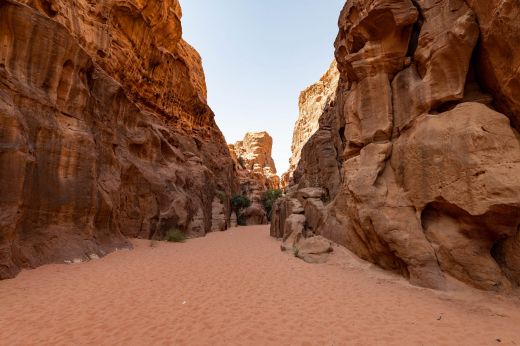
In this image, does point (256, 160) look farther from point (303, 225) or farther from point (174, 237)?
point (174, 237)

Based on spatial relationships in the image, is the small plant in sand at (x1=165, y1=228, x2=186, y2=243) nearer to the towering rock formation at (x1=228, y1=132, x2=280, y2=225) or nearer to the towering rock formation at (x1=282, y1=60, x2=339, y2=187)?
the towering rock formation at (x1=282, y1=60, x2=339, y2=187)

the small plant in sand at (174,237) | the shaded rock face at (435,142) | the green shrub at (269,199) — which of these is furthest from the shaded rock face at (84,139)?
the green shrub at (269,199)

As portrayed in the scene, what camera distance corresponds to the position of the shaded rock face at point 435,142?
7.14 metres

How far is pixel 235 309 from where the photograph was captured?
5.98 meters

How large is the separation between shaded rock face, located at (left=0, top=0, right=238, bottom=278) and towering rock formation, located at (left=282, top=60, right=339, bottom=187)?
3032cm

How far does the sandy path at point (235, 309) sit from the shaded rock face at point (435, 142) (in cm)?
145

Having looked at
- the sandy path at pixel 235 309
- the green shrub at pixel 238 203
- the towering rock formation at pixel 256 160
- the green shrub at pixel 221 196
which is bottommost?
the sandy path at pixel 235 309

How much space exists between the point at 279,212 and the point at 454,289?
15247 mm

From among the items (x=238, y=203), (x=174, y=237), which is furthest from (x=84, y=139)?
(x=238, y=203)

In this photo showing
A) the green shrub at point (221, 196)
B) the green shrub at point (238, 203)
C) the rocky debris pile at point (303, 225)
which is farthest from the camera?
the green shrub at point (238, 203)

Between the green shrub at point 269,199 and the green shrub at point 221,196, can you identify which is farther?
the green shrub at point 269,199

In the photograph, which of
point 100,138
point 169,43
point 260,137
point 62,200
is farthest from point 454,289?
point 260,137

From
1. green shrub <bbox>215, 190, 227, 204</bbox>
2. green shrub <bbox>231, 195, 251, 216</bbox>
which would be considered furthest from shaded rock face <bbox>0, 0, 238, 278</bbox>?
green shrub <bbox>231, 195, 251, 216</bbox>

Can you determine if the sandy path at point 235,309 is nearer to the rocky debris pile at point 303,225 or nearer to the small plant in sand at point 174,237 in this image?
the rocky debris pile at point 303,225
